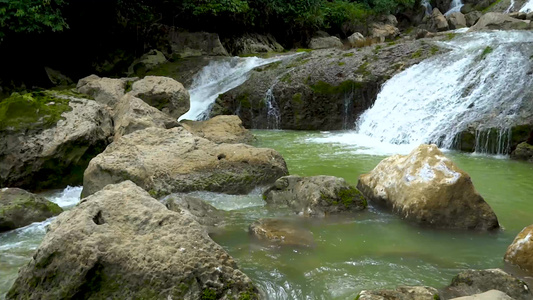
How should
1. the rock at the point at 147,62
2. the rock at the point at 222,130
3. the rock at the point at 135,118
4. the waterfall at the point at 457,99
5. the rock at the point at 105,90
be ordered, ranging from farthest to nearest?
the rock at the point at 147,62 → the rock at the point at 105,90 → the rock at the point at 222,130 → the waterfall at the point at 457,99 → the rock at the point at 135,118

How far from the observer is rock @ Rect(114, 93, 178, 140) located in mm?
8852

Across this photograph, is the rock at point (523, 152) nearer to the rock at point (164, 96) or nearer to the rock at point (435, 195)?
the rock at point (435, 195)

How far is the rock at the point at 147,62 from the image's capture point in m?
19.5

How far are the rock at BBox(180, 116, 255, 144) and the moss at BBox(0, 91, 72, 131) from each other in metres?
3.50

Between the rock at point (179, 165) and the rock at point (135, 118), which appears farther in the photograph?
the rock at point (135, 118)

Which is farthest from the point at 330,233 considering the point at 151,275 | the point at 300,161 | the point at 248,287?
the point at 300,161

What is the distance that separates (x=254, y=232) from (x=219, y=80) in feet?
42.9

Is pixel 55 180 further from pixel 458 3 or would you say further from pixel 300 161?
pixel 458 3

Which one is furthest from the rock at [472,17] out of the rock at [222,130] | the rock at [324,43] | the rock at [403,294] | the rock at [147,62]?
the rock at [403,294]

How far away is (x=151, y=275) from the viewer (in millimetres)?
3451

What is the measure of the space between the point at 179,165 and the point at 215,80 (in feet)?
36.7

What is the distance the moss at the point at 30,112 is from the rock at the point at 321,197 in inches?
158

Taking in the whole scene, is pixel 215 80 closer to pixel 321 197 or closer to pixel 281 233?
pixel 321 197

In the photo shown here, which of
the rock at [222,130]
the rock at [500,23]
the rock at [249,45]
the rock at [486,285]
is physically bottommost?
the rock at [222,130]
